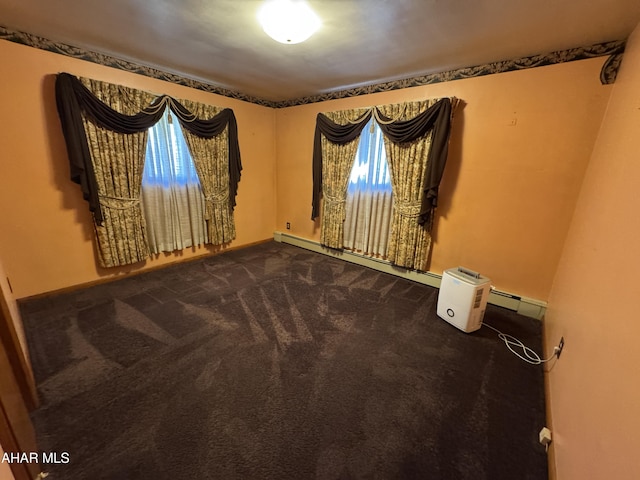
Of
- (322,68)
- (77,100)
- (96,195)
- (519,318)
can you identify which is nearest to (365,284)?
(519,318)

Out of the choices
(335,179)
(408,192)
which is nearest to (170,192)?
(335,179)

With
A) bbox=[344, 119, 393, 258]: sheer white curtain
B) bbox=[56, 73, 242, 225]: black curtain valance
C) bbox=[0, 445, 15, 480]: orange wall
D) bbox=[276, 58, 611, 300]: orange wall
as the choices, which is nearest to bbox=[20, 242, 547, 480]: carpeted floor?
bbox=[0, 445, 15, 480]: orange wall

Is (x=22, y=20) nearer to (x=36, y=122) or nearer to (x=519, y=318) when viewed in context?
(x=36, y=122)

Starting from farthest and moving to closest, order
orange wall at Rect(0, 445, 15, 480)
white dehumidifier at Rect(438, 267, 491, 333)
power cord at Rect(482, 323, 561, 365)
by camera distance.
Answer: white dehumidifier at Rect(438, 267, 491, 333) → power cord at Rect(482, 323, 561, 365) → orange wall at Rect(0, 445, 15, 480)

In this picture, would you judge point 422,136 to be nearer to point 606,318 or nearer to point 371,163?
point 371,163

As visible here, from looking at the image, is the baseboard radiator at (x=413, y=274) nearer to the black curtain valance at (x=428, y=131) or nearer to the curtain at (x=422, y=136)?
the curtain at (x=422, y=136)

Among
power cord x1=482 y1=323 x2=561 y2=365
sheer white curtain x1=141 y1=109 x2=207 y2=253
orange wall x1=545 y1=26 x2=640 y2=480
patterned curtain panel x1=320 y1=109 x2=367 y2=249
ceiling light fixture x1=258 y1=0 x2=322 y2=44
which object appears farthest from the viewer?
patterned curtain panel x1=320 y1=109 x2=367 y2=249

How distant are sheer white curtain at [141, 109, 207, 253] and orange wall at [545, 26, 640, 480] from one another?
367 centimetres

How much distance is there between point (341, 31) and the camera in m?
1.80

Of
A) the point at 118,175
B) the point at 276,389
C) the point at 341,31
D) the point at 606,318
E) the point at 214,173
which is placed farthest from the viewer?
the point at 214,173

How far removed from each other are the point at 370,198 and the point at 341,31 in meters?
1.81

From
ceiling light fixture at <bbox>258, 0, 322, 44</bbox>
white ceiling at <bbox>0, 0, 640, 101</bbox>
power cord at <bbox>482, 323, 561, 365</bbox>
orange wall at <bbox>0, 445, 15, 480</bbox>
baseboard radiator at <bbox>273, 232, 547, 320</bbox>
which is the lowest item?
power cord at <bbox>482, 323, 561, 365</bbox>

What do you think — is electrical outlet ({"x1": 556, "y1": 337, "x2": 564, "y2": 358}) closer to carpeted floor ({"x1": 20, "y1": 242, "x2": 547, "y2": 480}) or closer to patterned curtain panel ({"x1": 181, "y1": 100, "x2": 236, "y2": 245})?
carpeted floor ({"x1": 20, "y1": 242, "x2": 547, "y2": 480})

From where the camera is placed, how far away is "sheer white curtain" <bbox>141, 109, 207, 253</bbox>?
2.85 metres
